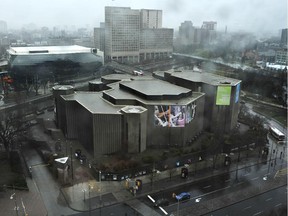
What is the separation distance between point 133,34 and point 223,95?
465 centimetres

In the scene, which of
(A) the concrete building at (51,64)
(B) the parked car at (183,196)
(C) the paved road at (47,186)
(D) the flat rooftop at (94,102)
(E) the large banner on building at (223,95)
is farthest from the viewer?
(A) the concrete building at (51,64)

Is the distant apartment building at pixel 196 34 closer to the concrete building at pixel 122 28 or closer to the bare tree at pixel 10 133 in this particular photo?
the concrete building at pixel 122 28

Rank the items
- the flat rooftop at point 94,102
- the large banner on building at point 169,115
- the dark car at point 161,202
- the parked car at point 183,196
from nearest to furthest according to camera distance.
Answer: the dark car at point 161,202 → the parked car at point 183,196 → the flat rooftop at point 94,102 → the large banner on building at point 169,115

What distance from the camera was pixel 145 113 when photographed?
738 centimetres

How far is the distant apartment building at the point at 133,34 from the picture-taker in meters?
9.07

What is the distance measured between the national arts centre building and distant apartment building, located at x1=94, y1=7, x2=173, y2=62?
6.62 ft

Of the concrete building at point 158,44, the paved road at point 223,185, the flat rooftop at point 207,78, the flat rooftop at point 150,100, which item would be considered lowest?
the paved road at point 223,185

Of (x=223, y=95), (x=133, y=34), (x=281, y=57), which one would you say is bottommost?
(x=223, y=95)

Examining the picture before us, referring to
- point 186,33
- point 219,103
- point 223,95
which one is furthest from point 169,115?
point 186,33

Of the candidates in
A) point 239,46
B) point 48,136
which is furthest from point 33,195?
point 239,46

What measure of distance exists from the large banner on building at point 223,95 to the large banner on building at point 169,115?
1.63 m

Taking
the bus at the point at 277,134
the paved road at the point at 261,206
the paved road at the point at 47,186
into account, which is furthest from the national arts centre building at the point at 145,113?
the paved road at the point at 261,206

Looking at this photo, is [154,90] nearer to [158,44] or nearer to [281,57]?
[158,44]

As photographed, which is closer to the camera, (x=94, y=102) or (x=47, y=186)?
(x=47, y=186)
